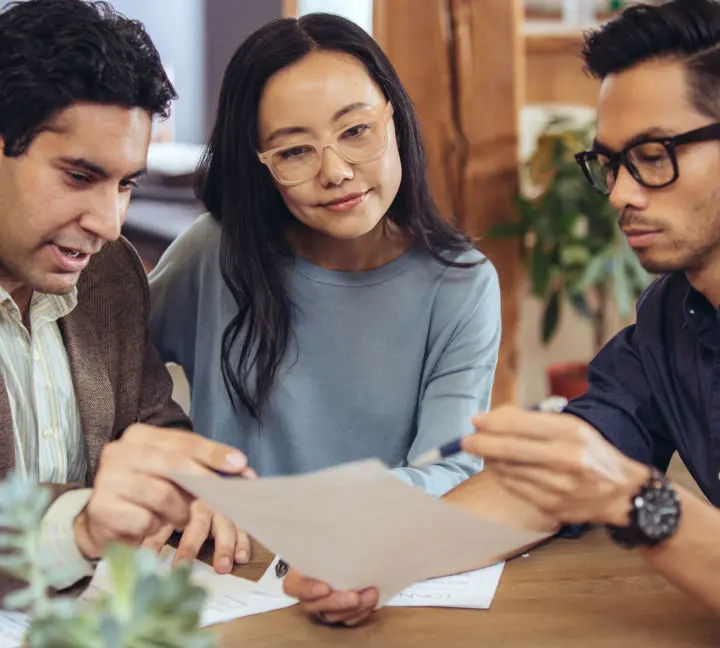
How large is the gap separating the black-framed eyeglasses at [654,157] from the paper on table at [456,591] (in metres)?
0.56

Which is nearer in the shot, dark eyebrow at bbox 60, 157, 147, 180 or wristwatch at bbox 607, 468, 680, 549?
wristwatch at bbox 607, 468, 680, 549

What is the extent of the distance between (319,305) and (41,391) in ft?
1.72

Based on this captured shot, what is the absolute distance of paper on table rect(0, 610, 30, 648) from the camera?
3.47ft

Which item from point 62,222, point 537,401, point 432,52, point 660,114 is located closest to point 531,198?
point 432,52

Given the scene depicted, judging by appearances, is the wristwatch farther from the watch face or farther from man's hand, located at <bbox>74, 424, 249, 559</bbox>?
man's hand, located at <bbox>74, 424, 249, 559</bbox>

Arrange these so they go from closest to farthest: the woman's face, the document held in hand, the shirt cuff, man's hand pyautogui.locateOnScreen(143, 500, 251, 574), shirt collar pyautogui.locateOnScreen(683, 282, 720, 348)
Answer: the document held in hand
the shirt cuff
man's hand pyautogui.locateOnScreen(143, 500, 251, 574)
shirt collar pyautogui.locateOnScreen(683, 282, 720, 348)
the woman's face

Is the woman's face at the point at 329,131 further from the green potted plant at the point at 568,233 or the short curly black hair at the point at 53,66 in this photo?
the green potted plant at the point at 568,233

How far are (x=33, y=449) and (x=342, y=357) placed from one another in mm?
559

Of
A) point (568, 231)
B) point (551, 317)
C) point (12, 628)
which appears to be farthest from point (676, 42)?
point (551, 317)

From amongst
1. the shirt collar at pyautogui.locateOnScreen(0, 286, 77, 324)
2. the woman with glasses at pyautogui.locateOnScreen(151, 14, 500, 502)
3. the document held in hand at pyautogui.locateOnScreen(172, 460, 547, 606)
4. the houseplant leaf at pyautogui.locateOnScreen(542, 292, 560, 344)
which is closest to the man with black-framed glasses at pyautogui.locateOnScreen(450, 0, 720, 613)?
the document held in hand at pyautogui.locateOnScreen(172, 460, 547, 606)

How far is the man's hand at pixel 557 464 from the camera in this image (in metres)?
1.00

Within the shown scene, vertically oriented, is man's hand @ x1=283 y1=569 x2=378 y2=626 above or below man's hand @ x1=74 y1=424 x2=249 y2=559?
below

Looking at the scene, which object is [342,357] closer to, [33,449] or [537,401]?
[33,449]

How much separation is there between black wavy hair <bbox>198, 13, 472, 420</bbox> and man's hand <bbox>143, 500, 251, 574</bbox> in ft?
1.49
